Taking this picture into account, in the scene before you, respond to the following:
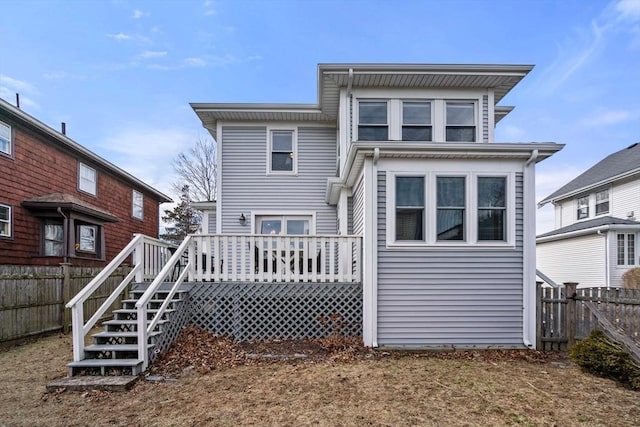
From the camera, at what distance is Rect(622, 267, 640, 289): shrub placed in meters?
12.0

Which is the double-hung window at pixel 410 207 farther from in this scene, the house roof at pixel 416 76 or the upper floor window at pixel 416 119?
the house roof at pixel 416 76

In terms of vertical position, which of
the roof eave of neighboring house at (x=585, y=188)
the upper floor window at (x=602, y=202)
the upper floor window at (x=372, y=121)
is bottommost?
the upper floor window at (x=602, y=202)

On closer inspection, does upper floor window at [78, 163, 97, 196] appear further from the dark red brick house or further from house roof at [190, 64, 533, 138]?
house roof at [190, 64, 533, 138]

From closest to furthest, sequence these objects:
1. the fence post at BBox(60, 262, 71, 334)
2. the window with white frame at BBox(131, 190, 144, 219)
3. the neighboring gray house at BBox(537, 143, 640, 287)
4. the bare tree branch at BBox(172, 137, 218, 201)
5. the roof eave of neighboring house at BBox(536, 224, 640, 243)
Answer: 1. the fence post at BBox(60, 262, 71, 334)
2. the roof eave of neighboring house at BBox(536, 224, 640, 243)
3. the neighboring gray house at BBox(537, 143, 640, 287)
4. the window with white frame at BBox(131, 190, 144, 219)
5. the bare tree branch at BBox(172, 137, 218, 201)

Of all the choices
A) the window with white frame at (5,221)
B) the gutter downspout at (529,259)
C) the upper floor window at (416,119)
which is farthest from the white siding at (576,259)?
the window with white frame at (5,221)

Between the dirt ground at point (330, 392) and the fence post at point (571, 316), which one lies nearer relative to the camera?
the dirt ground at point (330, 392)

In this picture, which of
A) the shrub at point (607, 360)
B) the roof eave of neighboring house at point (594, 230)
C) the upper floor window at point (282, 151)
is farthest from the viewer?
the roof eave of neighboring house at point (594, 230)

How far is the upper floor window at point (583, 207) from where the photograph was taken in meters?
17.7

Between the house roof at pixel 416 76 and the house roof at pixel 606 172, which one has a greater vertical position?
the house roof at pixel 416 76

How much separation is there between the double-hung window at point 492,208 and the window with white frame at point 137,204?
16081mm

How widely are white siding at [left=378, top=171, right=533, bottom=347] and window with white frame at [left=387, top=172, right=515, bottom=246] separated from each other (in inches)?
8.9

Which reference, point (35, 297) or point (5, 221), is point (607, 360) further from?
point (5, 221)

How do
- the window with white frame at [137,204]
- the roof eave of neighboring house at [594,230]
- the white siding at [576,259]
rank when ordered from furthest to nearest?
the window with white frame at [137,204] → the white siding at [576,259] → the roof eave of neighboring house at [594,230]

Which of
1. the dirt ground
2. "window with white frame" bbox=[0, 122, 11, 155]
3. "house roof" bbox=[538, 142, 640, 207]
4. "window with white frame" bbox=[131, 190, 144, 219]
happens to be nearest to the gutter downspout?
the dirt ground
